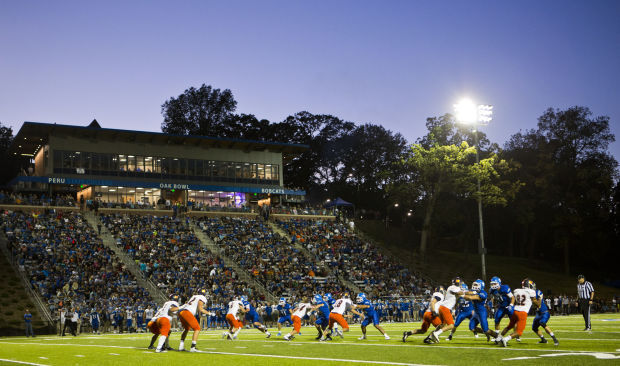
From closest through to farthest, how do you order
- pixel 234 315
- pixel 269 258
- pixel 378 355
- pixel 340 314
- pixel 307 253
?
1. pixel 378 355
2. pixel 340 314
3. pixel 234 315
4. pixel 269 258
5. pixel 307 253

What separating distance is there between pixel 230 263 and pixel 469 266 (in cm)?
2641

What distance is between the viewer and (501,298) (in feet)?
57.4

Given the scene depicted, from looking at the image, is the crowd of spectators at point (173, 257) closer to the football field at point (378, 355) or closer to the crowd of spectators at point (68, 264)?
the crowd of spectators at point (68, 264)

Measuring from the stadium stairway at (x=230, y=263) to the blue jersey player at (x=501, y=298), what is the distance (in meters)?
23.9

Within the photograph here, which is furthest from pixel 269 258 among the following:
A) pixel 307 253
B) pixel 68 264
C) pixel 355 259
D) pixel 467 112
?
pixel 467 112

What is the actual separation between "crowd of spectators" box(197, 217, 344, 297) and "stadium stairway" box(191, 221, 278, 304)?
0.30m

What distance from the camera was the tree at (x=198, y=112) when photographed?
83188 mm

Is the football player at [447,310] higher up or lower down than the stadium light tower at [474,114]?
lower down

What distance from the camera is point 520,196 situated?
65.9 meters

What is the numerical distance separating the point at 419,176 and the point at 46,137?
3559cm

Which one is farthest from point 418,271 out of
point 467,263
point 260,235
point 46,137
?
point 46,137

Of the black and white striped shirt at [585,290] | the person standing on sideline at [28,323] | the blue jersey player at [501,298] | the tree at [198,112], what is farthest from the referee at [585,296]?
the tree at [198,112]

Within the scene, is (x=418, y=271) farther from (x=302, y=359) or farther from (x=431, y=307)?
(x=302, y=359)

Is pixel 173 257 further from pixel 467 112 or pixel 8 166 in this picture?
pixel 8 166
